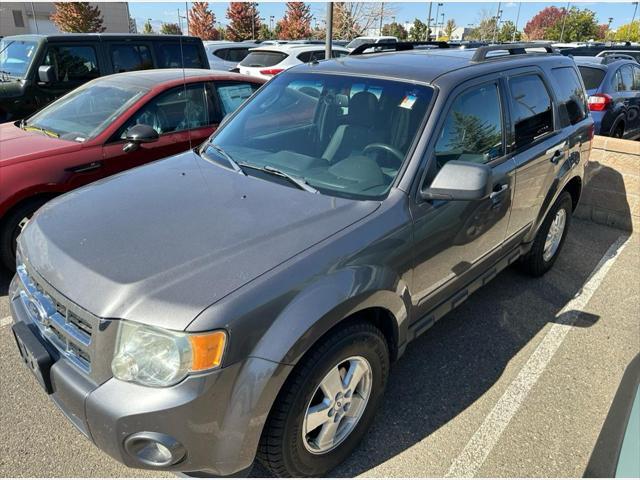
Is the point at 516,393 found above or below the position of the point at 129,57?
below

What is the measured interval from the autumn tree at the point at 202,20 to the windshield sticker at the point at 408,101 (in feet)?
132

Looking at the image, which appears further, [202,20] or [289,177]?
[202,20]

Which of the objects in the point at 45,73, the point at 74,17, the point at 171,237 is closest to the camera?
the point at 171,237

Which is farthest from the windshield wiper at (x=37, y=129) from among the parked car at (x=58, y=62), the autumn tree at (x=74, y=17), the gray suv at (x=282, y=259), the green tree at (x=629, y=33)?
the green tree at (x=629, y=33)

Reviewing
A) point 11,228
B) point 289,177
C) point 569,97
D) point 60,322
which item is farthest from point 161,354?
point 569,97

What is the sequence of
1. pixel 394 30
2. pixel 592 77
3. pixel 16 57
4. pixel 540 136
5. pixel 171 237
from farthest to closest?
1. pixel 394 30
2. pixel 592 77
3. pixel 16 57
4. pixel 540 136
5. pixel 171 237

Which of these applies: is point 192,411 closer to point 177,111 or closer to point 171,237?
point 171,237

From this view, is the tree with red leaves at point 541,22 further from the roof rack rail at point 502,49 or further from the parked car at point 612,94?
the roof rack rail at point 502,49

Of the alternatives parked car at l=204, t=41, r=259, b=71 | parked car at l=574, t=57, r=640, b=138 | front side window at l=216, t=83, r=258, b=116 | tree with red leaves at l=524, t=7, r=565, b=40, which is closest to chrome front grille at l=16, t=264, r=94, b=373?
front side window at l=216, t=83, r=258, b=116

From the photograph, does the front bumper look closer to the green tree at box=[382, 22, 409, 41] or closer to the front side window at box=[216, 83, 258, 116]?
the front side window at box=[216, 83, 258, 116]

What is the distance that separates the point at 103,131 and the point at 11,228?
1.11 metres

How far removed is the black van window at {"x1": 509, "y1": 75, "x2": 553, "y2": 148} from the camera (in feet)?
10.7

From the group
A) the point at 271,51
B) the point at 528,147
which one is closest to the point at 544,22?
the point at 271,51

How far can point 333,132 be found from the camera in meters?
2.80
